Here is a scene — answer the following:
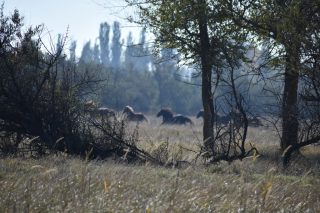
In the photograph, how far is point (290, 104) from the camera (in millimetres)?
14930

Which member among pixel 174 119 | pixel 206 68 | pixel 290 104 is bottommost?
pixel 174 119

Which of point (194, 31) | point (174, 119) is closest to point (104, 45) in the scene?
point (174, 119)

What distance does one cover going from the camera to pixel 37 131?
1388cm

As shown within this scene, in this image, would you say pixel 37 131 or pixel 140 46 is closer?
pixel 37 131

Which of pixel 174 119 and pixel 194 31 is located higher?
pixel 194 31

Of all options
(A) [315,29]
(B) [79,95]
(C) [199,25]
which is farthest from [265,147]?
(A) [315,29]

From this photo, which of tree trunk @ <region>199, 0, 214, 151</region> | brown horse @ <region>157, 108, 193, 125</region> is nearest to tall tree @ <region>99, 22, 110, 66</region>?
brown horse @ <region>157, 108, 193, 125</region>

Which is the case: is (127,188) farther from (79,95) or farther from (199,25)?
(199,25)

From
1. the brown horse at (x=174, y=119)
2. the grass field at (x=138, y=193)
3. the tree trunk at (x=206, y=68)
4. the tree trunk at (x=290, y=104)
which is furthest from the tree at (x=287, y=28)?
the brown horse at (x=174, y=119)

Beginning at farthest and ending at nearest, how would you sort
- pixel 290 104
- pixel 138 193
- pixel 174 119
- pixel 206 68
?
pixel 174 119 → pixel 206 68 → pixel 290 104 → pixel 138 193

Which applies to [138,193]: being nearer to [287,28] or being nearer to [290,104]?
[287,28]

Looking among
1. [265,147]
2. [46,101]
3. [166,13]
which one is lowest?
[265,147]

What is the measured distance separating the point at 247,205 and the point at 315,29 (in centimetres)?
584

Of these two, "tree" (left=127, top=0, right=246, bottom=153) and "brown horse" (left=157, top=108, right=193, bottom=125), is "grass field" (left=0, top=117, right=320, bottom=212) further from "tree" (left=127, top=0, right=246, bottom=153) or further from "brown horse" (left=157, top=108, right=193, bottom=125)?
"brown horse" (left=157, top=108, right=193, bottom=125)
